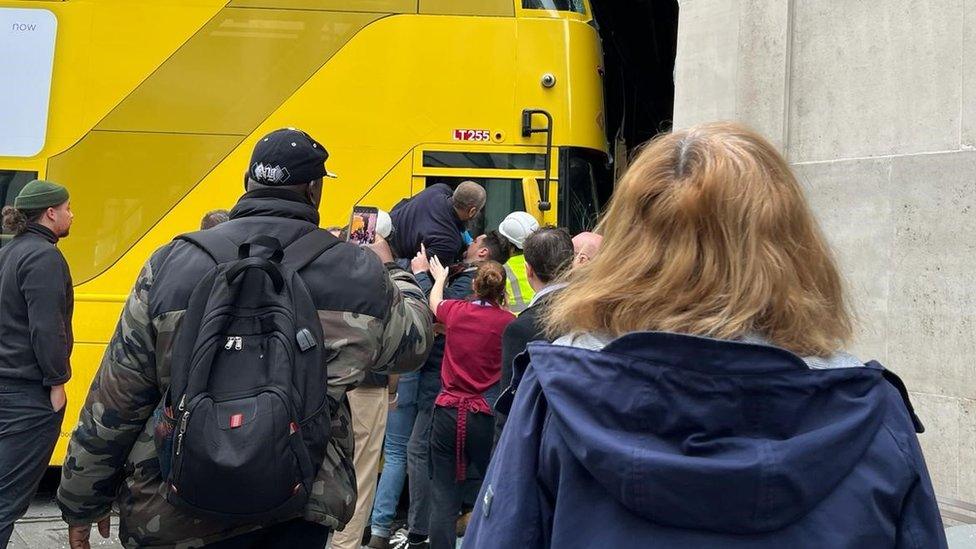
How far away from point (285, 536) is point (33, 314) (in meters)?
2.88

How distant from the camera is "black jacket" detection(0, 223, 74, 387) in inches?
193

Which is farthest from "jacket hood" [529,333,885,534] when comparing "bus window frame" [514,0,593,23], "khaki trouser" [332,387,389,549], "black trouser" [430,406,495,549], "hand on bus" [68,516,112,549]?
"bus window frame" [514,0,593,23]

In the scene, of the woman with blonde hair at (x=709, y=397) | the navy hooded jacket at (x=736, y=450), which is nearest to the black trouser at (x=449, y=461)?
the woman with blonde hair at (x=709, y=397)

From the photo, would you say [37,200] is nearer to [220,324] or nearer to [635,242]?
[220,324]

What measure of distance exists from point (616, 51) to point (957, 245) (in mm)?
4123

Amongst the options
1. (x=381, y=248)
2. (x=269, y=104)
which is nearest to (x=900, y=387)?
(x=381, y=248)

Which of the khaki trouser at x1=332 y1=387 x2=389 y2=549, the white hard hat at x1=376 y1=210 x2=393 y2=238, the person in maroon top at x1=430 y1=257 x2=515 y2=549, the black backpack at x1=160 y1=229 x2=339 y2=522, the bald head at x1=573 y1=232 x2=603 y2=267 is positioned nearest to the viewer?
the black backpack at x1=160 y1=229 x2=339 y2=522

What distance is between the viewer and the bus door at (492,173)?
6.89 meters

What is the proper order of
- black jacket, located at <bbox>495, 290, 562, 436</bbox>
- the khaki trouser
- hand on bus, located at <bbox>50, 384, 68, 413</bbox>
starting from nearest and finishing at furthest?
black jacket, located at <bbox>495, 290, 562, 436</bbox> → hand on bus, located at <bbox>50, 384, 68, 413</bbox> → the khaki trouser

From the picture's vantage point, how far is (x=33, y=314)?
491 centimetres

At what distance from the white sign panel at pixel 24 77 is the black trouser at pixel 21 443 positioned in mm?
2648

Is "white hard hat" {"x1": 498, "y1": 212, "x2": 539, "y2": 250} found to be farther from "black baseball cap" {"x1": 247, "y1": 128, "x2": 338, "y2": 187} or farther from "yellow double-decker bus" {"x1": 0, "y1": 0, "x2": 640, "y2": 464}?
"black baseball cap" {"x1": 247, "y1": 128, "x2": 338, "y2": 187}

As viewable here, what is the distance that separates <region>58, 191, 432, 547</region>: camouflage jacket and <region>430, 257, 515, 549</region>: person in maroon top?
2.02 meters

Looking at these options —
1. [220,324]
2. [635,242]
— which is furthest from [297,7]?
[635,242]
